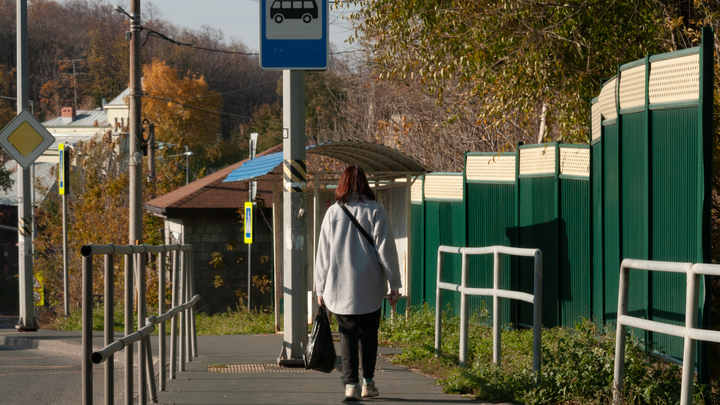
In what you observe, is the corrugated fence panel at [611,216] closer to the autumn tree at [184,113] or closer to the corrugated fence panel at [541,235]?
the corrugated fence panel at [541,235]

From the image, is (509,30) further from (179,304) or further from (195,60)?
(195,60)

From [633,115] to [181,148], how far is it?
209 ft

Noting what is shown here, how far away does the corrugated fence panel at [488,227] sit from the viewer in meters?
9.98

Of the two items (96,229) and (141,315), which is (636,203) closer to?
(141,315)

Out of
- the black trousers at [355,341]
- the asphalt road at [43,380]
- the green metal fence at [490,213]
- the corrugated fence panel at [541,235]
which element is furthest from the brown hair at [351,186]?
the green metal fence at [490,213]

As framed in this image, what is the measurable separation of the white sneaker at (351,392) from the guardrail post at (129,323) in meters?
1.65

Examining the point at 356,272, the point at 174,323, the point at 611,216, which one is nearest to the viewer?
the point at 356,272

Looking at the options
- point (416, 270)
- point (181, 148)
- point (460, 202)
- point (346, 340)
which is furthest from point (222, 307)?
point (181, 148)

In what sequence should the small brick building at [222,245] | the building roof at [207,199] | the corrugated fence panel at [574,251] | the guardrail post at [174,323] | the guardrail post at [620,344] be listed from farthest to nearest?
the small brick building at [222,245], the building roof at [207,199], the corrugated fence panel at [574,251], the guardrail post at [174,323], the guardrail post at [620,344]

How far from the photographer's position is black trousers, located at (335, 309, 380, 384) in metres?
6.00

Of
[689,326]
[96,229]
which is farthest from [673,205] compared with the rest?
[96,229]

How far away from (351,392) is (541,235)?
4.25 metres

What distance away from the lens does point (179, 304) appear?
7.18 m

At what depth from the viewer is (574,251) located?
878 centimetres
